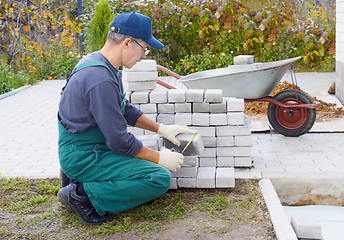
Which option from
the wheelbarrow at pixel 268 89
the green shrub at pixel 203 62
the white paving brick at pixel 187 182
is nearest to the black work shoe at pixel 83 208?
the white paving brick at pixel 187 182

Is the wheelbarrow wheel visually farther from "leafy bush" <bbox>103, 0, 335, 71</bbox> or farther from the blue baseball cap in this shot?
"leafy bush" <bbox>103, 0, 335, 71</bbox>

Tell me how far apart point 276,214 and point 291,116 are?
252 centimetres

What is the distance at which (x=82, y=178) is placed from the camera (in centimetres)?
360

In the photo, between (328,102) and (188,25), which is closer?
(328,102)

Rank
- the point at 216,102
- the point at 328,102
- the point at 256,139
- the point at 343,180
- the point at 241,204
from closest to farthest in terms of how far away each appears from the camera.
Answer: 1. the point at 241,204
2. the point at 343,180
3. the point at 216,102
4. the point at 256,139
5. the point at 328,102

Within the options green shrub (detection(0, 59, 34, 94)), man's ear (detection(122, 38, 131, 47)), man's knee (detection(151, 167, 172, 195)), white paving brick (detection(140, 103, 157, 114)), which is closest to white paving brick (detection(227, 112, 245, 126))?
white paving brick (detection(140, 103, 157, 114))

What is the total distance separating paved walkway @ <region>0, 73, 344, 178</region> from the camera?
15.2ft

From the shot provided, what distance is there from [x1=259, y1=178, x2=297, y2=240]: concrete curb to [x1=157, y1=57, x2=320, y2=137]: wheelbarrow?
1573 mm

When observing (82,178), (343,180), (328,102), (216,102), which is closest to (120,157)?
(82,178)

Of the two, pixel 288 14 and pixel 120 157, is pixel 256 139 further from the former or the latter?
pixel 288 14

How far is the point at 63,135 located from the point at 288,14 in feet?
30.2

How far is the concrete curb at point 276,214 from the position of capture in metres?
3.17

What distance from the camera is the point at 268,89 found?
226 inches

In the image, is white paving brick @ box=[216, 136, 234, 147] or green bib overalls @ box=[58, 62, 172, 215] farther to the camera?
white paving brick @ box=[216, 136, 234, 147]
